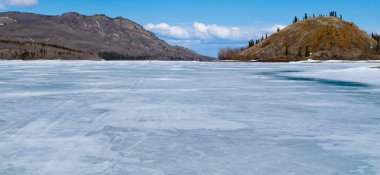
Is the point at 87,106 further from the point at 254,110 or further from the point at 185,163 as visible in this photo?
the point at 185,163

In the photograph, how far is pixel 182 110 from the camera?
1995 centimetres

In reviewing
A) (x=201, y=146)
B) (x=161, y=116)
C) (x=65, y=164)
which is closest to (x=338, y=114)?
(x=161, y=116)

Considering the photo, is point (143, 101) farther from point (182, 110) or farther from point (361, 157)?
→ point (361, 157)

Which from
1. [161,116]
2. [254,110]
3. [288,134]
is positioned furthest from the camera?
[254,110]

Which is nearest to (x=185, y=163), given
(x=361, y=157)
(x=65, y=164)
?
(x=65, y=164)

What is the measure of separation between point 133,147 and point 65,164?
7.29ft

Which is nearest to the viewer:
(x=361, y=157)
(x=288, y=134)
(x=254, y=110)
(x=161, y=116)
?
(x=361, y=157)

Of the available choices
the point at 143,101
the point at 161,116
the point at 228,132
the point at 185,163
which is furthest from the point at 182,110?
the point at 185,163

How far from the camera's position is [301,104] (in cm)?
2233

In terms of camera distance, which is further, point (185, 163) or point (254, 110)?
point (254, 110)

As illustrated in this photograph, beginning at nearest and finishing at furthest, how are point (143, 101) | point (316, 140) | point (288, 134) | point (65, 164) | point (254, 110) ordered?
1. point (65, 164)
2. point (316, 140)
3. point (288, 134)
4. point (254, 110)
5. point (143, 101)

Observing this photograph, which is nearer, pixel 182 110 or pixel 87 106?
pixel 182 110

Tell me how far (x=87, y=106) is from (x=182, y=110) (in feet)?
15.3

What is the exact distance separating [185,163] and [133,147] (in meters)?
2.11
